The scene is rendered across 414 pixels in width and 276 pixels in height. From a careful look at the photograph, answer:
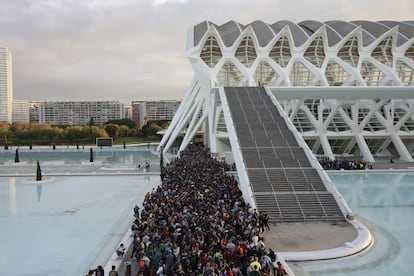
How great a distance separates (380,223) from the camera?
13.1 metres

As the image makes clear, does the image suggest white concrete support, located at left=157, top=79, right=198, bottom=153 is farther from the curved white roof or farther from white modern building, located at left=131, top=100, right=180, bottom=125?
white modern building, located at left=131, top=100, right=180, bottom=125

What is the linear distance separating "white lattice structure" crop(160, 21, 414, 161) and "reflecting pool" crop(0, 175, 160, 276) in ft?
39.4

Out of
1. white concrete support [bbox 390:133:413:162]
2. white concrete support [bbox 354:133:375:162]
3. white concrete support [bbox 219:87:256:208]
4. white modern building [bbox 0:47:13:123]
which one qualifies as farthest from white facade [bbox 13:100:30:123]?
white concrete support [bbox 219:87:256:208]

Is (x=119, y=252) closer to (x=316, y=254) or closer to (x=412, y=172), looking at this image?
(x=316, y=254)

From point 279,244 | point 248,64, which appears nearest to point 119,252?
point 279,244

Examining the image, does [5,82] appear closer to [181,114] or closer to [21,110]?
[21,110]

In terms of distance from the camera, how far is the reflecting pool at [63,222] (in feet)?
32.2

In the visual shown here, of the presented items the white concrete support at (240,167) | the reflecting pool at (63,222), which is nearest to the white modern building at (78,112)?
the reflecting pool at (63,222)

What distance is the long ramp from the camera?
13469 mm

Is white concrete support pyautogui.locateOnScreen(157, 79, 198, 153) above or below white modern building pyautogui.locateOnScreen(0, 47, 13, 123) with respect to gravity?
below

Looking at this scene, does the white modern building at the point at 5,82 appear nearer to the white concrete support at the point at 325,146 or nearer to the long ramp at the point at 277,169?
the white concrete support at the point at 325,146

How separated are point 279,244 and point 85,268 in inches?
200

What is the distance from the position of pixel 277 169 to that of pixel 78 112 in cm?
16345

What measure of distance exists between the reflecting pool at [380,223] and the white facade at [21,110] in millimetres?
176624
